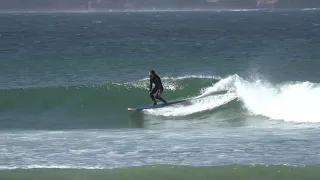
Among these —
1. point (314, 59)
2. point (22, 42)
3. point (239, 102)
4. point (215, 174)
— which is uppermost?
point (22, 42)

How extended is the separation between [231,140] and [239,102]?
8819mm

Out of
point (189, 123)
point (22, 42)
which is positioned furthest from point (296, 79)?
point (22, 42)

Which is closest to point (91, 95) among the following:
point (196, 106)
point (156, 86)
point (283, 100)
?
point (196, 106)

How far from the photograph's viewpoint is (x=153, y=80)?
27.3 metres

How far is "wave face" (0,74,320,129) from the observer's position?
95.5 feet

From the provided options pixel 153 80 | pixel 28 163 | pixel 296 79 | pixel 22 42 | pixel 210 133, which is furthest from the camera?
pixel 22 42

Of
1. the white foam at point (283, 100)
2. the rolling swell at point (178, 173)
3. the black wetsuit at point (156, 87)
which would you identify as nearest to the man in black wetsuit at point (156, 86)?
the black wetsuit at point (156, 87)

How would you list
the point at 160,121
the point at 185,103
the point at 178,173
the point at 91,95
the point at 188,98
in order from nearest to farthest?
1. the point at 178,173
2. the point at 160,121
3. the point at 185,103
4. the point at 188,98
5. the point at 91,95

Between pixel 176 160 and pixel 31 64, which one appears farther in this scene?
pixel 31 64

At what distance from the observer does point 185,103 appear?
97.8ft

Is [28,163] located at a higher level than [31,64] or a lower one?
lower

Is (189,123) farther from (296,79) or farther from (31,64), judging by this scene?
(31,64)

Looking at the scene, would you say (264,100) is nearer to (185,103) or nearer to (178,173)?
(185,103)

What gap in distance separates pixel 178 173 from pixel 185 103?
456 inches
